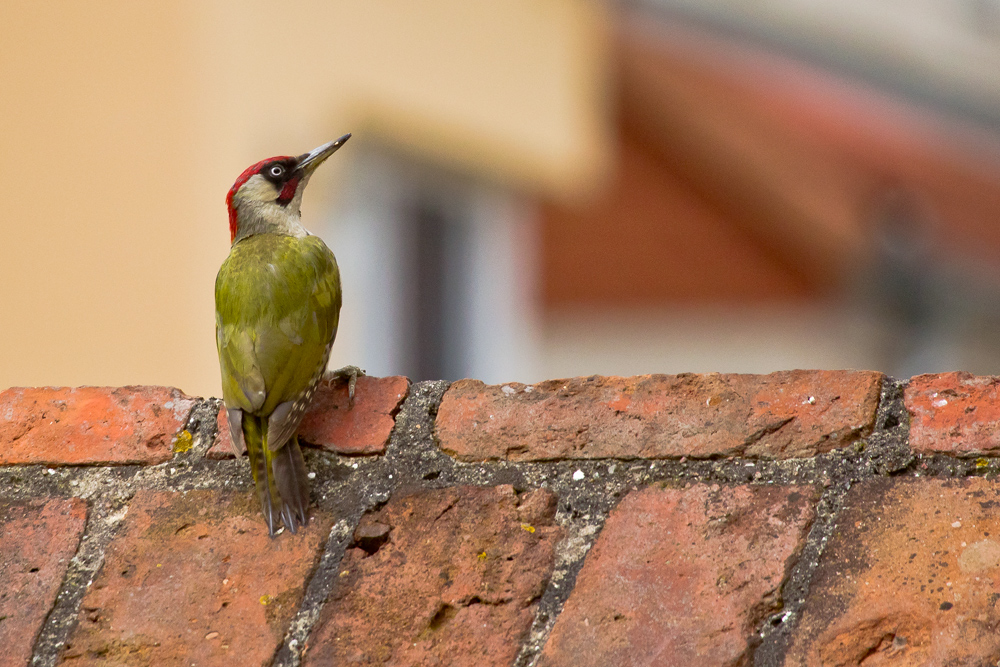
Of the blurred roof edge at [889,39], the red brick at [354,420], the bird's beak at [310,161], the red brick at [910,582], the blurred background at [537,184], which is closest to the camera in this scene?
the red brick at [910,582]

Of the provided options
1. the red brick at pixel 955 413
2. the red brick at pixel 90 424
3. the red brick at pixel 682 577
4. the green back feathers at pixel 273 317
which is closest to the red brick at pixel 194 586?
the red brick at pixel 90 424

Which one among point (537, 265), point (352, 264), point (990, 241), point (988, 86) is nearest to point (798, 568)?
point (352, 264)

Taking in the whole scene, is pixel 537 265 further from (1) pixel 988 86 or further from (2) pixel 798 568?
(1) pixel 988 86

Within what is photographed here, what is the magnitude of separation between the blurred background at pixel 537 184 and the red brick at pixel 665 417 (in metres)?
4.10

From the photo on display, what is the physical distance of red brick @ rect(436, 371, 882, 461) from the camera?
186 centimetres

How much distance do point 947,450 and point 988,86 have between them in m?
13.2

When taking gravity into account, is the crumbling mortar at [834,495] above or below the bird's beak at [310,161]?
above

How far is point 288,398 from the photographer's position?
220 centimetres

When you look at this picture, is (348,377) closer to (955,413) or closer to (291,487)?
(291,487)

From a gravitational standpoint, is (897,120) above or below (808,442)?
below

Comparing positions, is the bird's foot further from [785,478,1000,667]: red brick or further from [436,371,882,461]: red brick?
[785,478,1000,667]: red brick

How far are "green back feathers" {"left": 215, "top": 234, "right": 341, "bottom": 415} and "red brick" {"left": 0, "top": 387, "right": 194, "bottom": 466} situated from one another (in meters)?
0.11

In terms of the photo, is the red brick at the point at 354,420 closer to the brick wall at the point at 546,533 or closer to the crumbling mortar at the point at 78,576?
the brick wall at the point at 546,533

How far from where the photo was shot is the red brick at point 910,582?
5.04 feet
